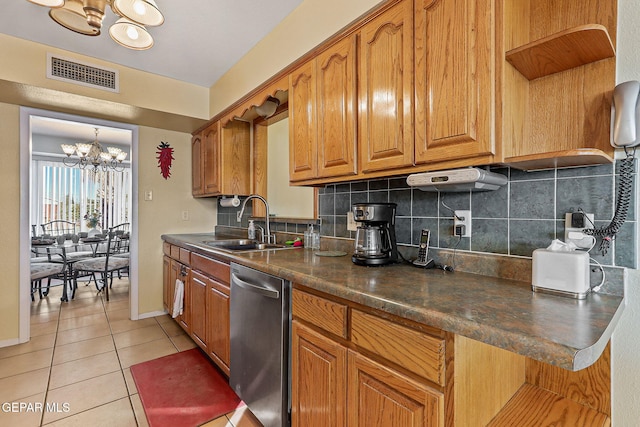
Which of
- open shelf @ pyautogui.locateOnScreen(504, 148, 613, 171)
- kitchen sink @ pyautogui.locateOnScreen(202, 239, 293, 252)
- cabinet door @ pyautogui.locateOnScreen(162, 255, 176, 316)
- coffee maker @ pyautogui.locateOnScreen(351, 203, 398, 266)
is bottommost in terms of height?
cabinet door @ pyautogui.locateOnScreen(162, 255, 176, 316)

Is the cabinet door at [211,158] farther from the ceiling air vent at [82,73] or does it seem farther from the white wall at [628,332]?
the white wall at [628,332]

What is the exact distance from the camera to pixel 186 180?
364 centimetres

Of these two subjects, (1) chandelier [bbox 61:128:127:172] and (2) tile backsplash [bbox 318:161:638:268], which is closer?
(2) tile backsplash [bbox 318:161:638:268]

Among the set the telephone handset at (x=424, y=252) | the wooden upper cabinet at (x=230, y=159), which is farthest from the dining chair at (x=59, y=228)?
the telephone handset at (x=424, y=252)

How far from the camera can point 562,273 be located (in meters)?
0.99

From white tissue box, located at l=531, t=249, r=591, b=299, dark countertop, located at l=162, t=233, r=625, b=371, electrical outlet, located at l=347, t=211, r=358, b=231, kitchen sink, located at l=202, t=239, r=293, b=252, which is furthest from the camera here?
kitchen sink, located at l=202, t=239, r=293, b=252

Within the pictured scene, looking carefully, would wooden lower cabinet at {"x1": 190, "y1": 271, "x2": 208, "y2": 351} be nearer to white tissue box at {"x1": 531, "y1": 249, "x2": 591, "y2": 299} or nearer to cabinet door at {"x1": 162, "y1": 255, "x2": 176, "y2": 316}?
cabinet door at {"x1": 162, "y1": 255, "x2": 176, "y2": 316}

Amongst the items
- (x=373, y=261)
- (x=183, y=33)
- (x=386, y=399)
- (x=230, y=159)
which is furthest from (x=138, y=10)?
(x=386, y=399)

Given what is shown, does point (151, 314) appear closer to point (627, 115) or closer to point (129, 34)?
point (129, 34)

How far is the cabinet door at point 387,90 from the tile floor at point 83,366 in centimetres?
161

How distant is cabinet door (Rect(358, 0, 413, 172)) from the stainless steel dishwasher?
0.77m

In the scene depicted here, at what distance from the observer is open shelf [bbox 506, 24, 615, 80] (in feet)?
3.05

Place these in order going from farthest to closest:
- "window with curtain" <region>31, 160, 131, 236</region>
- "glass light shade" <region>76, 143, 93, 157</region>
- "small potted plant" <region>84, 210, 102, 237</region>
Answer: "small potted plant" <region>84, 210, 102, 237</region>
"window with curtain" <region>31, 160, 131, 236</region>
"glass light shade" <region>76, 143, 93, 157</region>

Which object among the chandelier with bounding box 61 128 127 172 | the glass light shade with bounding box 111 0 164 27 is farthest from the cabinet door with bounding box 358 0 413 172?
the chandelier with bounding box 61 128 127 172
